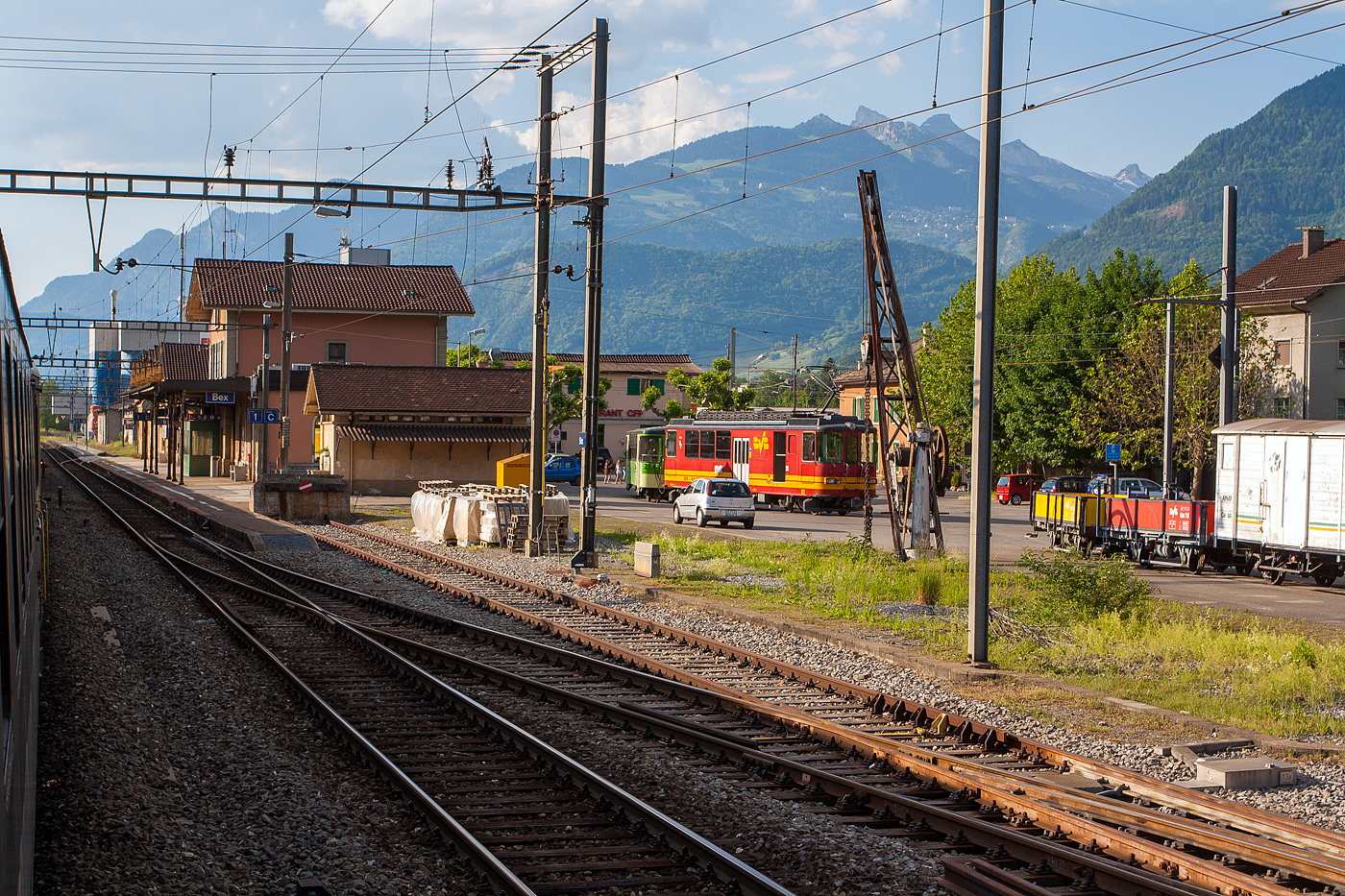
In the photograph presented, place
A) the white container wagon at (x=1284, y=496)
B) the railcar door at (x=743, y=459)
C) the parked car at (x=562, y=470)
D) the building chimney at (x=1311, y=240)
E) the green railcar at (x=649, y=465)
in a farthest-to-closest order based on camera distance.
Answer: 1. the parked car at (x=562, y=470)
2. the green railcar at (x=649, y=465)
3. the building chimney at (x=1311, y=240)
4. the railcar door at (x=743, y=459)
5. the white container wagon at (x=1284, y=496)

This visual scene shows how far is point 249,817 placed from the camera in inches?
316

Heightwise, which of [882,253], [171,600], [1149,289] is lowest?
[171,600]

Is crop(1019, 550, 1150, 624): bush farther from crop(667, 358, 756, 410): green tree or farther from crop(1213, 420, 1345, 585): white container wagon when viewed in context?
crop(667, 358, 756, 410): green tree

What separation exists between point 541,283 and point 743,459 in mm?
24902

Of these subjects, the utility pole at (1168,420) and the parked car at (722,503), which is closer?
the utility pole at (1168,420)

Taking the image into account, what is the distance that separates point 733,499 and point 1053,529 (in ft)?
31.1

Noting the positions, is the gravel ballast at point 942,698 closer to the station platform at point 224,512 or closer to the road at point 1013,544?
the road at point 1013,544

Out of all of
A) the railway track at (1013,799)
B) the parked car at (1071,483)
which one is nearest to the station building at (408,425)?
the parked car at (1071,483)

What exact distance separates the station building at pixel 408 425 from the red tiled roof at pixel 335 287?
50.4 ft

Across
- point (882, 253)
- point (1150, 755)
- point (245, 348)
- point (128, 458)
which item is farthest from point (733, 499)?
point (128, 458)

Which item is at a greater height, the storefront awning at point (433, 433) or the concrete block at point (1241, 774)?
the storefront awning at point (433, 433)

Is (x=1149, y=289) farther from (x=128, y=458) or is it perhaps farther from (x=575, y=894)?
(x=128, y=458)

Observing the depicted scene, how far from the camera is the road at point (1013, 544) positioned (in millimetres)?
21109

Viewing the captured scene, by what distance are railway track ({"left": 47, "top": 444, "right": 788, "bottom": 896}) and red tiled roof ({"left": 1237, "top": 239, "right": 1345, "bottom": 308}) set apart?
138 ft
